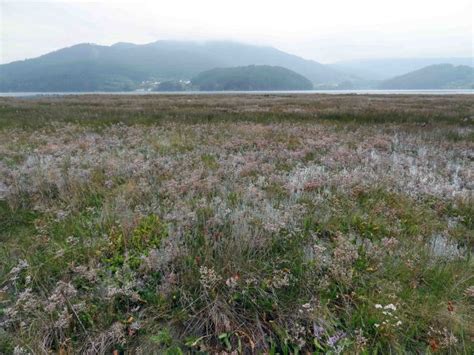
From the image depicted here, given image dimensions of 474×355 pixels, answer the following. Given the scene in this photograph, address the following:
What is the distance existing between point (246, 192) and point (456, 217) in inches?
166

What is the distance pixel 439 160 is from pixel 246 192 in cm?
798

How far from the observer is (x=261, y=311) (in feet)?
8.94

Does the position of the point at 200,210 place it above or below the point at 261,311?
above

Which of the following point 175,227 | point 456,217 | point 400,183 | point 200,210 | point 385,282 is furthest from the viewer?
point 400,183

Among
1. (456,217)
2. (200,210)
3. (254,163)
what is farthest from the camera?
(254,163)

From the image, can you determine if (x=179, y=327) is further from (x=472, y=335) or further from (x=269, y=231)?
(x=472, y=335)

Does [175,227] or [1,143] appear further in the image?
[1,143]

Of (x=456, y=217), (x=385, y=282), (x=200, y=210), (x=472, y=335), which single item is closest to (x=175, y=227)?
(x=200, y=210)

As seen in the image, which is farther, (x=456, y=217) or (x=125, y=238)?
(x=456, y=217)

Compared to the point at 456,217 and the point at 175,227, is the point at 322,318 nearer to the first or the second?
the point at 175,227

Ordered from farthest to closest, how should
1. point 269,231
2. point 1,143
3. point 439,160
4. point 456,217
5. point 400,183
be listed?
point 1,143 < point 439,160 < point 400,183 < point 456,217 < point 269,231

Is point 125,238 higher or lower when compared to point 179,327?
higher

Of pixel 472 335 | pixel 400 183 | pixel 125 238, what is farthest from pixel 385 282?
pixel 400 183

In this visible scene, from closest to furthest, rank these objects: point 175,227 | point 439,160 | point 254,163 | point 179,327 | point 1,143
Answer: point 179,327 → point 175,227 → point 254,163 → point 439,160 → point 1,143
